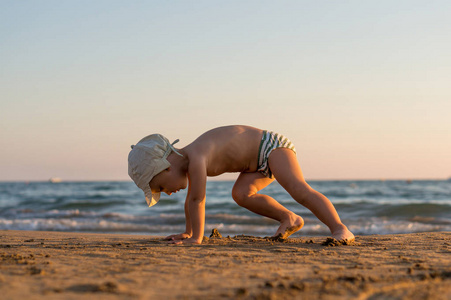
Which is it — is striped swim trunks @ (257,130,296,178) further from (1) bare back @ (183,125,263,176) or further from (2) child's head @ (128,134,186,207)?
(2) child's head @ (128,134,186,207)

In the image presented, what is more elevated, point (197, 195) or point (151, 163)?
point (151, 163)

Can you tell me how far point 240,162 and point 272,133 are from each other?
0.36 metres

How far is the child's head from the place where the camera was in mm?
3441

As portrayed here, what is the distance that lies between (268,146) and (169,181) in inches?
33.1

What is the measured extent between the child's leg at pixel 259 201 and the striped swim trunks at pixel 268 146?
0.11m

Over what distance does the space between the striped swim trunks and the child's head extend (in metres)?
0.69

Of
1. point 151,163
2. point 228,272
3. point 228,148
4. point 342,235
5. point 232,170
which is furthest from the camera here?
point 232,170

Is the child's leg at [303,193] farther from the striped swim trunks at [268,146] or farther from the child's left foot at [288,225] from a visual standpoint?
the child's left foot at [288,225]

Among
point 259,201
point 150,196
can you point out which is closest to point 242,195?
point 259,201

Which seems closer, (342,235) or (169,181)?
(342,235)

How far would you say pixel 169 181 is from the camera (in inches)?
139

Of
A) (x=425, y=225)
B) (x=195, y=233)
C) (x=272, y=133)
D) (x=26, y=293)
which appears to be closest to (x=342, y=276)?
(x=26, y=293)

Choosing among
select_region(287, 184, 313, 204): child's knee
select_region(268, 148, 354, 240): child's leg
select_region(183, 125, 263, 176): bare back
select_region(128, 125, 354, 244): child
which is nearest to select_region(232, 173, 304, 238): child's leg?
select_region(128, 125, 354, 244): child

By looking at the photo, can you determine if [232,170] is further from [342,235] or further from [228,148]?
[342,235]
